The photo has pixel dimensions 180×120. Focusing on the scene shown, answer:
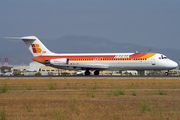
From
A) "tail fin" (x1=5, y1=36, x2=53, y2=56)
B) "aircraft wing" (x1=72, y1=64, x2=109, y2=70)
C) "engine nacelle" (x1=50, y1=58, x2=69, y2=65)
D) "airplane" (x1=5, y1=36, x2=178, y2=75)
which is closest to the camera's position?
"airplane" (x1=5, y1=36, x2=178, y2=75)

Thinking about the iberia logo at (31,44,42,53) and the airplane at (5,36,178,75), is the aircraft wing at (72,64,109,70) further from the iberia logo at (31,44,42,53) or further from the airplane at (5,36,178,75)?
the iberia logo at (31,44,42,53)

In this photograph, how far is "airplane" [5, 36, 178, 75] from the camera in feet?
173

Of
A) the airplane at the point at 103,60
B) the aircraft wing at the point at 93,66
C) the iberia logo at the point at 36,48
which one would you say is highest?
the iberia logo at the point at 36,48

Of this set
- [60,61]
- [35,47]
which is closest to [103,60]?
[60,61]

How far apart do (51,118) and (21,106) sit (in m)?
5.08

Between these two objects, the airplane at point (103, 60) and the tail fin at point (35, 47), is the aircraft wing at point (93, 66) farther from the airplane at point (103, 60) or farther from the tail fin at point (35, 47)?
the tail fin at point (35, 47)

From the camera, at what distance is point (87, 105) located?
17.4 meters

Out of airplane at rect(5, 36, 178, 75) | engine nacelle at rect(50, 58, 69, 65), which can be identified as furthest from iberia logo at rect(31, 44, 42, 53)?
engine nacelle at rect(50, 58, 69, 65)

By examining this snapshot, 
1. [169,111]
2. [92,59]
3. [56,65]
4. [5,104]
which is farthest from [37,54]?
[169,111]

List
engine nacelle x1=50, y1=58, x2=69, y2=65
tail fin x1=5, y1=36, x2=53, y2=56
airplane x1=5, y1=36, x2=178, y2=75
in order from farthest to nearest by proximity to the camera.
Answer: tail fin x1=5, y1=36, x2=53, y2=56
engine nacelle x1=50, y1=58, x2=69, y2=65
airplane x1=5, y1=36, x2=178, y2=75

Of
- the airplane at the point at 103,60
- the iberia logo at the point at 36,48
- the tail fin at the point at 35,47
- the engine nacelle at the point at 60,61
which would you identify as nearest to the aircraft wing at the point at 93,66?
the airplane at the point at 103,60

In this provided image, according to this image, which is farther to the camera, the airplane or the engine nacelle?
the engine nacelle

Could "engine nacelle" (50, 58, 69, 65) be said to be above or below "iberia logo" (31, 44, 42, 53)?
below

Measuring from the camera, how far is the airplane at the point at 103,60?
52.8 metres
